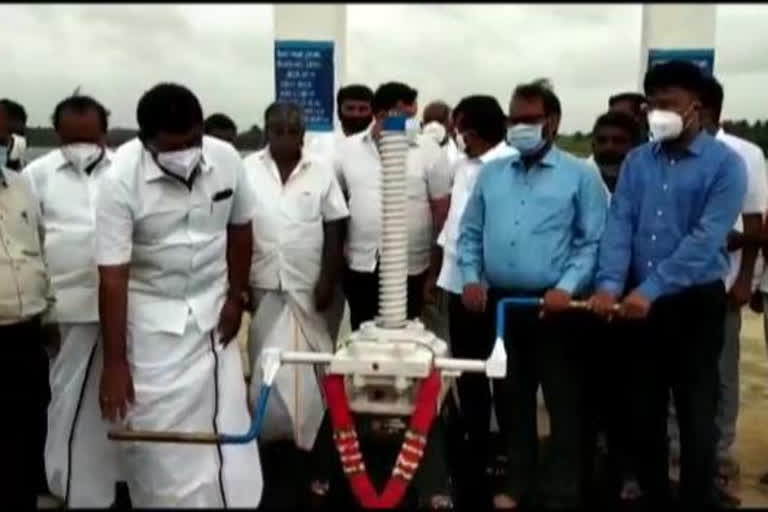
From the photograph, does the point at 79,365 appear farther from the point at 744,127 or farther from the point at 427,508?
the point at 744,127

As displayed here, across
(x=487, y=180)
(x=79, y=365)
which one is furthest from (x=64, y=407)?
(x=487, y=180)

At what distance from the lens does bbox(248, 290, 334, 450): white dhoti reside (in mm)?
4555

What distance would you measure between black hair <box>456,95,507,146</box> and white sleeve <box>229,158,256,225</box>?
1.21 m

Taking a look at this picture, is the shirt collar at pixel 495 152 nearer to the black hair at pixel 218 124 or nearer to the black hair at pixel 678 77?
the black hair at pixel 678 77

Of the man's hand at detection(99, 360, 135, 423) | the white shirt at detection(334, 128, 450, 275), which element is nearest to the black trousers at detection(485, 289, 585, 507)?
the white shirt at detection(334, 128, 450, 275)

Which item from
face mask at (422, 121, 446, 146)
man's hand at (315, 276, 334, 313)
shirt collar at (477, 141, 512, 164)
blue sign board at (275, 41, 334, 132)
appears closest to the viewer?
shirt collar at (477, 141, 512, 164)

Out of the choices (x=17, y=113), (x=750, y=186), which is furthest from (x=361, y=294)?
(x=17, y=113)

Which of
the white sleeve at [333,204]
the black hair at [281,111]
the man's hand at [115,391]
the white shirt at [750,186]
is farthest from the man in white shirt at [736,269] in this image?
the man's hand at [115,391]

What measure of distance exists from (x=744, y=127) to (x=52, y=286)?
277 centimetres

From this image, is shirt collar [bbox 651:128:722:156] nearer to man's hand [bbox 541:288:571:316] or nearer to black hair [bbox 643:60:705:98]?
black hair [bbox 643:60:705:98]

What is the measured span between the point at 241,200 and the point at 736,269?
74.0 inches

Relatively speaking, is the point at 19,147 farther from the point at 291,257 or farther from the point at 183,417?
the point at 183,417

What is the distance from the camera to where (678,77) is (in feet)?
11.6

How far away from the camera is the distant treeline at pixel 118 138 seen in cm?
422
